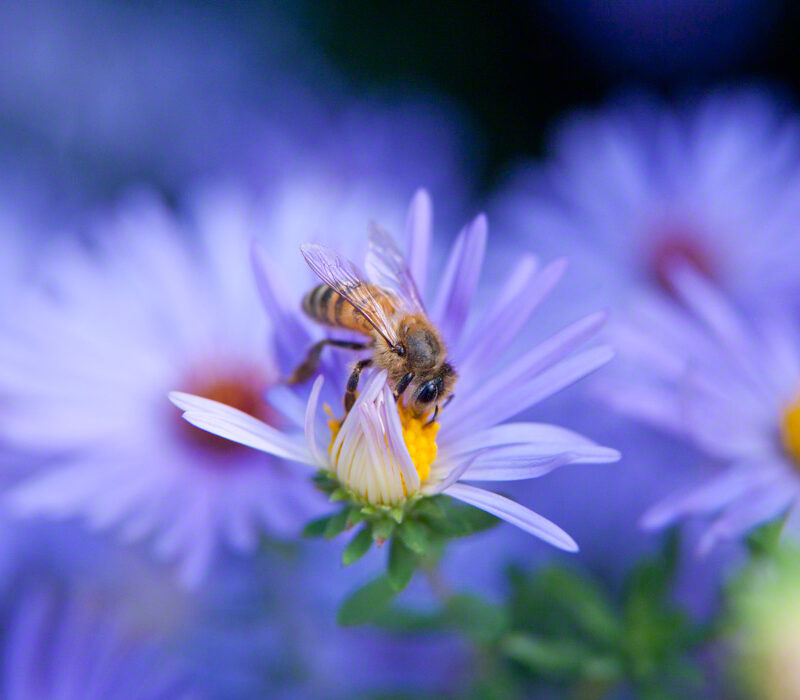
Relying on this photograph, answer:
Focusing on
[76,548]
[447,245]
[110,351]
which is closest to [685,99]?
[447,245]

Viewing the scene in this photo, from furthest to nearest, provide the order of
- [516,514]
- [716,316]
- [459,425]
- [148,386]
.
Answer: [148,386] < [716,316] < [459,425] < [516,514]

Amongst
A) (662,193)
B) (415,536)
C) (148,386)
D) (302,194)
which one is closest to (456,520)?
(415,536)

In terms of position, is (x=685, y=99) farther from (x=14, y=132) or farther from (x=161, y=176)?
(x=14, y=132)

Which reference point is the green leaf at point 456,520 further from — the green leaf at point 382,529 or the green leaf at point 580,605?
the green leaf at point 580,605

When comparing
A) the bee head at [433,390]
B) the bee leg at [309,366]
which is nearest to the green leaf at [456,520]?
the bee head at [433,390]

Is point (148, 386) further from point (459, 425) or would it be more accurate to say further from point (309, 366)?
point (459, 425)

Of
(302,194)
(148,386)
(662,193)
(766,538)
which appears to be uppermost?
(662,193)
